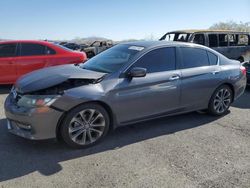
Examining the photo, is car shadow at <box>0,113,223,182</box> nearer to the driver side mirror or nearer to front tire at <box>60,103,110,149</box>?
A: front tire at <box>60,103,110,149</box>

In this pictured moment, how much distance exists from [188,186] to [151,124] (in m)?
2.08

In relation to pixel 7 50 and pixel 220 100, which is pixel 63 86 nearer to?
pixel 220 100

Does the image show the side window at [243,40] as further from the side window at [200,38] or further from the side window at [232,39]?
the side window at [200,38]

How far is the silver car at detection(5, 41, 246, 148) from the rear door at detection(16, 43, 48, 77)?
345cm

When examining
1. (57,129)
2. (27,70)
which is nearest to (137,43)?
(57,129)

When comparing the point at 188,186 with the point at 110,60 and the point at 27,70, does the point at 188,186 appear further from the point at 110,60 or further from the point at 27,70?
the point at 27,70

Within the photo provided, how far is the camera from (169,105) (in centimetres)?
485

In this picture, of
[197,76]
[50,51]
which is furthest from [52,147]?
[50,51]

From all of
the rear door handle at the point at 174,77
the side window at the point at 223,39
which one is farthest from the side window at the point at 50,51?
the side window at the point at 223,39

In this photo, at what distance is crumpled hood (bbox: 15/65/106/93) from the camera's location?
13.1ft

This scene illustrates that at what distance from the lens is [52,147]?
4.09 meters

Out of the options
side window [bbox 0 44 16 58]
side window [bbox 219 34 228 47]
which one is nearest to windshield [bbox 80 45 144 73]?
side window [bbox 0 44 16 58]

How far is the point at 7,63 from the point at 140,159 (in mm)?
5572

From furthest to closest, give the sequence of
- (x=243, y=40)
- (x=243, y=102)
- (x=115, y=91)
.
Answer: (x=243, y=40), (x=243, y=102), (x=115, y=91)
